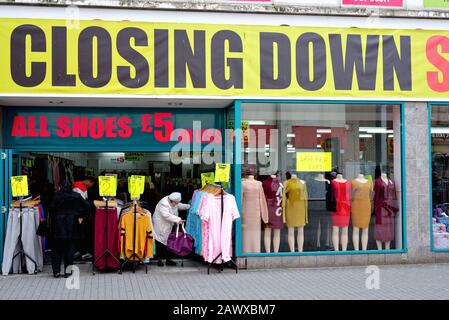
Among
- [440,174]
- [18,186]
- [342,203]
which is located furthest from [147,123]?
[440,174]

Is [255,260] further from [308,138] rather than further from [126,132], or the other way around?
[126,132]

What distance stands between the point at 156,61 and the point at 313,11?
10.8 feet

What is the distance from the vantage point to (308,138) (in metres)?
12.2

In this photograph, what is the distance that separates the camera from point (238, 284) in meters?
10.3

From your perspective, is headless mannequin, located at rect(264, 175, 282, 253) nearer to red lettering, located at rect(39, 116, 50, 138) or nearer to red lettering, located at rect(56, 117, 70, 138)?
red lettering, located at rect(56, 117, 70, 138)

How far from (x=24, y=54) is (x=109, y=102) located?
1.82 meters

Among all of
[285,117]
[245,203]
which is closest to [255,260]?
[245,203]

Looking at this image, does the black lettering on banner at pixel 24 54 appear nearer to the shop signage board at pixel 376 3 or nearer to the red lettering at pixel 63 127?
the red lettering at pixel 63 127

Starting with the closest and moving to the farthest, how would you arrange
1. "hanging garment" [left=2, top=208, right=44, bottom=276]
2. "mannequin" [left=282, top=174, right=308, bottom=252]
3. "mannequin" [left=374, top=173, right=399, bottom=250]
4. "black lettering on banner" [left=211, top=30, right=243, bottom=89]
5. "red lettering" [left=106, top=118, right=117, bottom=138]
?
"hanging garment" [left=2, top=208, right=44, bottom=276] < "black lettering on banner" [left=211, top=30, right=243, bottom=89] < "mannequin" [left=282, top=174, right=308, bottom=252] < "red lettering" [left=106, top=118, right=117, bottom=138] < "mannequin" [left=374, top=173, right=399, bottom=250]

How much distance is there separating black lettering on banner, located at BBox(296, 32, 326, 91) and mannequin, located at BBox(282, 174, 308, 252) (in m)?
1.89

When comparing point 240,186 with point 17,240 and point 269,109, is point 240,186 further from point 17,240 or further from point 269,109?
point 17,240

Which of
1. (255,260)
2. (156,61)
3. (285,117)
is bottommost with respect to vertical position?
(255,260)

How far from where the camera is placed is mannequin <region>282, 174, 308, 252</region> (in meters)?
12.1

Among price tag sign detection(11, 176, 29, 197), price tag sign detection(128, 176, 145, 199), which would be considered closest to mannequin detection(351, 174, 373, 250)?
price tag sign detection(128, 176, 145, 199)
